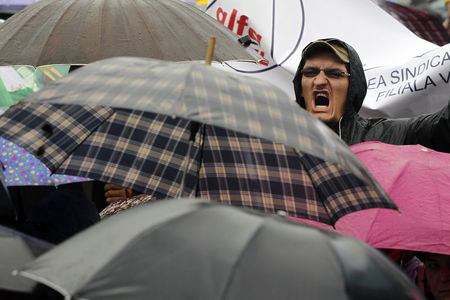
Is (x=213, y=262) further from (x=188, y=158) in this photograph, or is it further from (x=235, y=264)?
(x=188, y=158)

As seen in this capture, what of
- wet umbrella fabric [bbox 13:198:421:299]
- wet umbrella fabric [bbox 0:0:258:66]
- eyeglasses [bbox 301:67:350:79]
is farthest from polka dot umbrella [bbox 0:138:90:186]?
wet umbrella fabric [bbox 13:198:421:299]

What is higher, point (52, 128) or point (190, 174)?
point (52, 128)

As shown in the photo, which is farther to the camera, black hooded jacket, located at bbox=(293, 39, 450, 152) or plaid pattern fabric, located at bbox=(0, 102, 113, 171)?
black hooded jacket, located at bbox=(293, 39, 450, 152)

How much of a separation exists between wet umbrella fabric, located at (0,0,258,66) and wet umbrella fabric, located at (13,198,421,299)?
6.78 feet

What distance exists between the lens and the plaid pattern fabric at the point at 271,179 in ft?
10.7

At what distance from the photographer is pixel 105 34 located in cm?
412

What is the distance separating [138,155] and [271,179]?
2.02 ft

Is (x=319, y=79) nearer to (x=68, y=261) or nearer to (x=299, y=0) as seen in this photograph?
(x=299, y=0)

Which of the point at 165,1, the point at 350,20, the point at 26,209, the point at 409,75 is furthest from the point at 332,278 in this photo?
the point at 26,209

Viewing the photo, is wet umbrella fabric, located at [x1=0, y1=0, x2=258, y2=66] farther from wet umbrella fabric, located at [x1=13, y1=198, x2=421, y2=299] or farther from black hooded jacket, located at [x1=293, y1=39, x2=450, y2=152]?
wet umbrella fabric, located at [x1=13, y1=198, x2=421, y2=299]

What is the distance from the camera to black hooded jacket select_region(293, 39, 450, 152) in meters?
4.00

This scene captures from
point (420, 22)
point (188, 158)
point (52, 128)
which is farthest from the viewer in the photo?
point (420, 22)

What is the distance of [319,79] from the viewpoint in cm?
432

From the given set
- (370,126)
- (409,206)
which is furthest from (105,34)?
(409,206)
